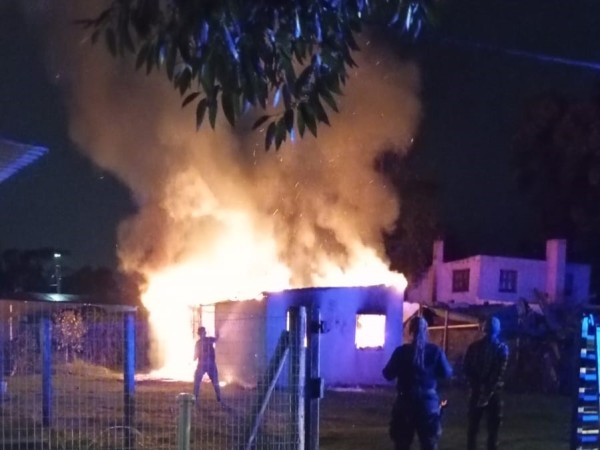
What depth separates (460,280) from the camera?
129 feet

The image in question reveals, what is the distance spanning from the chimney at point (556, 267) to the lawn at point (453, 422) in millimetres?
14936

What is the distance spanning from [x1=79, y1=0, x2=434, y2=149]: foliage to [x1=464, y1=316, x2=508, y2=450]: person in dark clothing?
18.3 ft

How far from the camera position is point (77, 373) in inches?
559

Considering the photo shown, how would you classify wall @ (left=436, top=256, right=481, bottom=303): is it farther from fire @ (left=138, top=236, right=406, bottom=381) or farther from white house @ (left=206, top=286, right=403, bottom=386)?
white house @ (left=206, top=286, right=403, bottom=386)

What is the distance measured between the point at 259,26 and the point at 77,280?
48.6 meters

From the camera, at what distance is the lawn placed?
1334 centimetres

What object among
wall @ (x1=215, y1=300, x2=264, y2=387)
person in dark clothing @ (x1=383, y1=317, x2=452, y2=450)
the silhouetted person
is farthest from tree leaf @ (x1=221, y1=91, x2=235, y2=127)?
wall @ (x1=215, y1=300, x2=264, y2=387)

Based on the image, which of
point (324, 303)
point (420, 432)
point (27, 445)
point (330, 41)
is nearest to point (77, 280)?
point (324, 303)

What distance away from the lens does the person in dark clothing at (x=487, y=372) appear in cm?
1011

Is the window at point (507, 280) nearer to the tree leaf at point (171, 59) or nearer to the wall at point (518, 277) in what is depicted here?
the wall at point (518, 277)

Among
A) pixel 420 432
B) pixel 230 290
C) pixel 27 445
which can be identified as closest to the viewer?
pixel 420 432

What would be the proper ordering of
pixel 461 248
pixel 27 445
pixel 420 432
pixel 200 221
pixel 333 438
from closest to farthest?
pixel 420 432
pixel 27 445
pixel 333 438
pixel 200 221
pixel 461 248

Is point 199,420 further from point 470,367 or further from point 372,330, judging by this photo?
point 372,330

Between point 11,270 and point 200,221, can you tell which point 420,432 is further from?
point 11,270
